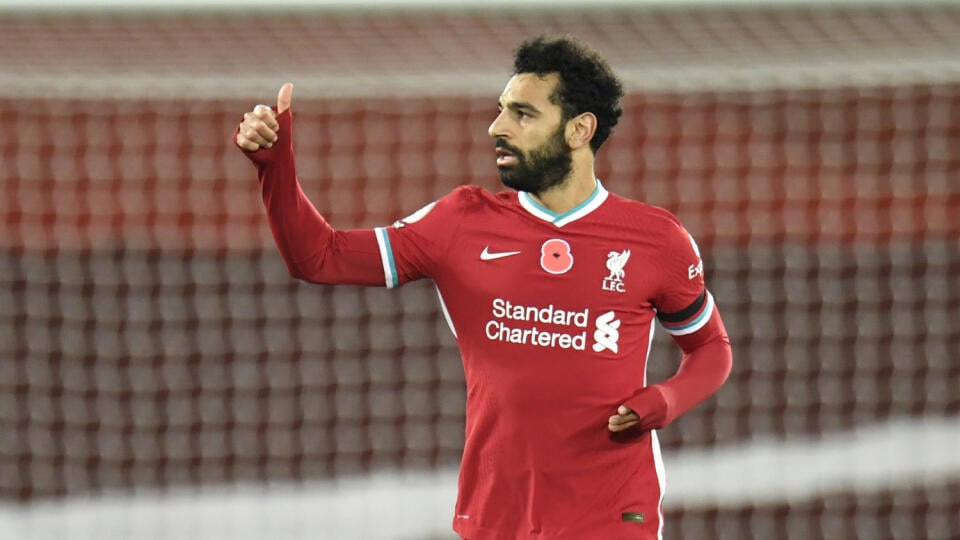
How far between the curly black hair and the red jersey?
20 cm

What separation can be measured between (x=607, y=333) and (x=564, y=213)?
0.29m

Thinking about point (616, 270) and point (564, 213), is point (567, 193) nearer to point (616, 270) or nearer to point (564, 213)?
point (564, 213)

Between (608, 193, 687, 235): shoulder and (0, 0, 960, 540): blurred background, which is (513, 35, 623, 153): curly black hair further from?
(0, 0, 960, 540): blurred background

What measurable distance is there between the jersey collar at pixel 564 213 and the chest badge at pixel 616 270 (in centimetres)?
12

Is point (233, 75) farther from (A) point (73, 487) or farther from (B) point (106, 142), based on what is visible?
(A) point (73, 487)

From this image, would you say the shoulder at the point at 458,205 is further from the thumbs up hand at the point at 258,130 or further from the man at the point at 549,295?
the thumbs up hand at the point at 258,130

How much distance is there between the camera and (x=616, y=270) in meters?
3.06

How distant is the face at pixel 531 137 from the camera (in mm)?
3027

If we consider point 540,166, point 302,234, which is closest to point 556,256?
point 540,166

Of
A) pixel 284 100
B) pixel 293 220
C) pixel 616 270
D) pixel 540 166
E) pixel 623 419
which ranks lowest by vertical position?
pixel 623 419

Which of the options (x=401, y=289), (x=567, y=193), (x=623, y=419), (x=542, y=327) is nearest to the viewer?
(x=623, y=419)

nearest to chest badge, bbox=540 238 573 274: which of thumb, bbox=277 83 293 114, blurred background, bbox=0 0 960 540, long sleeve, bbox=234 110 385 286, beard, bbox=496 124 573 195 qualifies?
beard, bbox=496 124 573 195

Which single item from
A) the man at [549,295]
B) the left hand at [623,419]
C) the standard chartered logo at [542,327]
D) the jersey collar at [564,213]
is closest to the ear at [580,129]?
the man at [549,295]

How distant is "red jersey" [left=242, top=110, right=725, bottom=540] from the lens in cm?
299
